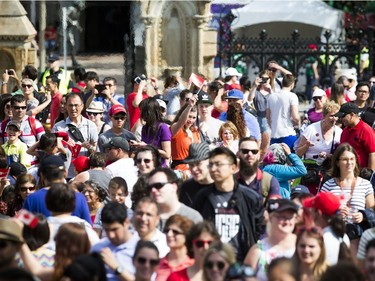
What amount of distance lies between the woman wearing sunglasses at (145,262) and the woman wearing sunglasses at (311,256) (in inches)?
37.8

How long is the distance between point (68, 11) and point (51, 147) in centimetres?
1406

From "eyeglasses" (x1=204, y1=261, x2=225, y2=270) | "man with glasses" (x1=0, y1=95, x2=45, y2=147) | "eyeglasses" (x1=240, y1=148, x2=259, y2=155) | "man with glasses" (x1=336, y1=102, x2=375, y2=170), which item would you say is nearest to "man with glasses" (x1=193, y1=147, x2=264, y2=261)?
"eyeglasses" (x1=240, y1=148, x2=259, y2=155)

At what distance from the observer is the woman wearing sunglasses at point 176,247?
10052 millimetres

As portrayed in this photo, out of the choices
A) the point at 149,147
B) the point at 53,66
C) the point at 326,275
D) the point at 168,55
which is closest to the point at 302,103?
the point at 168,55

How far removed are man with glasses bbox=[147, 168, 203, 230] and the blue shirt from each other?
705 mm

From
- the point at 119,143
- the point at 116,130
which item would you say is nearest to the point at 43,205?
the point at 119,143

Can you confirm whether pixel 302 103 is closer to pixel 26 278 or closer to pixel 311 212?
pixel 311 212

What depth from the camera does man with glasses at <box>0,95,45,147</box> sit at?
15680mm

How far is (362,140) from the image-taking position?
49.4 ft

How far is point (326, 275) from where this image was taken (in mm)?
8406

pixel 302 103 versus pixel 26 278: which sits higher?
pixel 26 278

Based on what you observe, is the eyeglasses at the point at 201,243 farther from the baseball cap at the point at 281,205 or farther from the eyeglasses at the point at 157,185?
the eyeglasses at the point at 157,185

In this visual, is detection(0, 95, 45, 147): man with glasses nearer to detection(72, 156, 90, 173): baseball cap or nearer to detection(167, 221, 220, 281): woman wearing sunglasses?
detection(72, 156, 90, 173): baseball cap

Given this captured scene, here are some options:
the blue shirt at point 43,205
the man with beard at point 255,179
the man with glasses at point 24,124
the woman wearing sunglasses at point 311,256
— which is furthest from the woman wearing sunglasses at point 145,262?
the man with glasses at point 24,124
